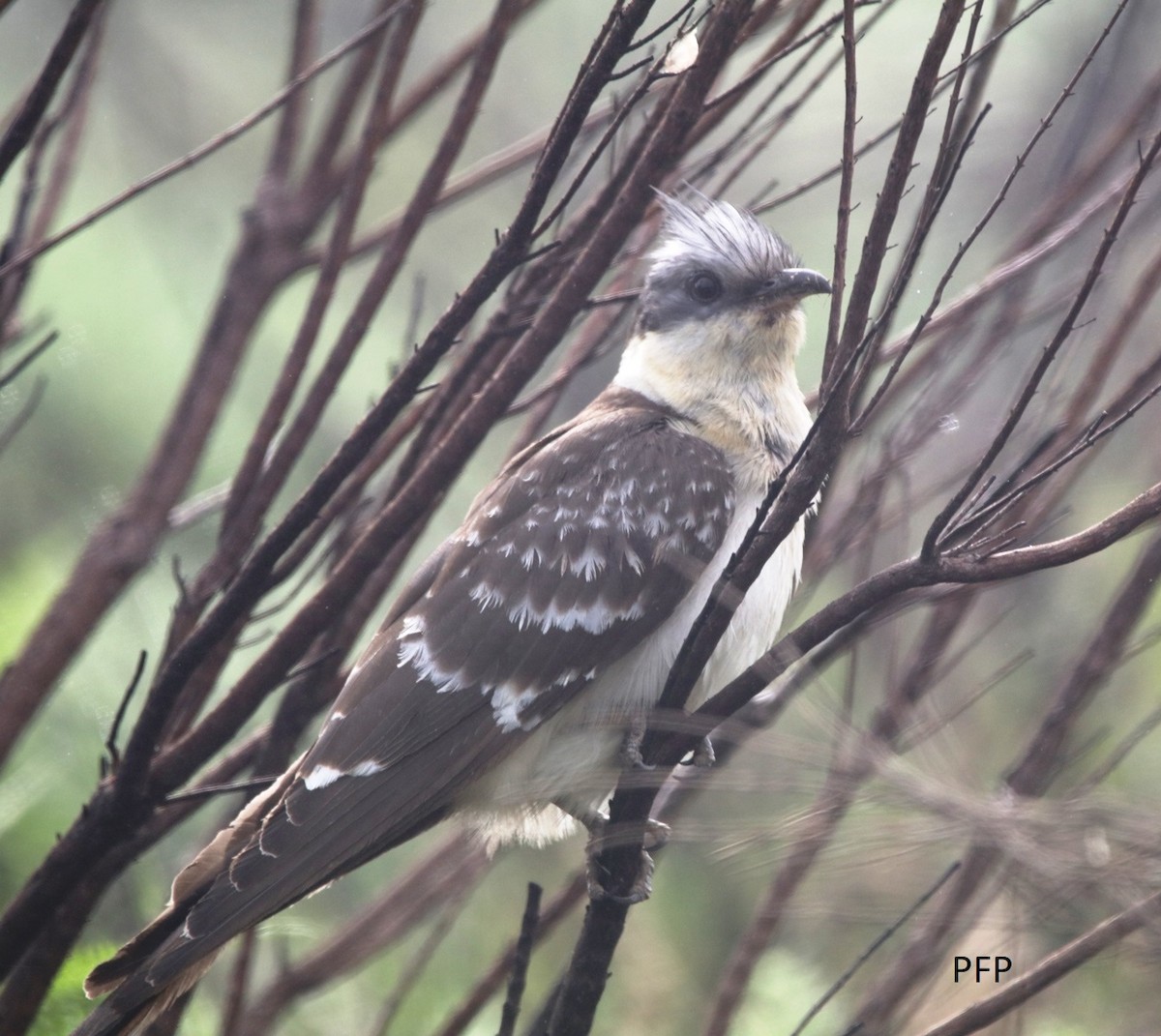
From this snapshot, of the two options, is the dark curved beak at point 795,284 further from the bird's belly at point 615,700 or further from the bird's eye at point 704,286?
the bird's belly at point 615,700

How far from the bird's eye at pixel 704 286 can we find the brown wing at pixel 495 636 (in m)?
0.52

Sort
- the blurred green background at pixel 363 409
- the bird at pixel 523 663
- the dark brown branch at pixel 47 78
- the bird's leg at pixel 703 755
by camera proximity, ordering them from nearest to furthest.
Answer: the dark brown branch at pixel 47 78 → the blurred green background at pixel 363 409 → the bird at pixel 523 663 → the bird's leg at pixel 703 755

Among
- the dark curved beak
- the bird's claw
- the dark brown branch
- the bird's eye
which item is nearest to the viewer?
the dark brown branch

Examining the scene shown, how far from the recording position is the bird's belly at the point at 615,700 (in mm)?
2877

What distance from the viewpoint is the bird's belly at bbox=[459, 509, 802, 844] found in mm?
2877

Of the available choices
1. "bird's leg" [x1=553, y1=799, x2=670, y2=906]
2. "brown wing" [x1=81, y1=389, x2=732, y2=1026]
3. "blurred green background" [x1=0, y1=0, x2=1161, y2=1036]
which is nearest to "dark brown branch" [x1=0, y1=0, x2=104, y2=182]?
"blurred green background" [x1=0, y1=0, x2=1161, y2=1036]

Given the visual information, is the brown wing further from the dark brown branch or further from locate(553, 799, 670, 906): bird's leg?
the dark brown branch

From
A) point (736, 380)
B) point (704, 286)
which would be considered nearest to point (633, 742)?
point (736, 380)

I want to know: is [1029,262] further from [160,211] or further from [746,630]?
[160,211]

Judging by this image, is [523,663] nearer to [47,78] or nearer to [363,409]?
[47,78]

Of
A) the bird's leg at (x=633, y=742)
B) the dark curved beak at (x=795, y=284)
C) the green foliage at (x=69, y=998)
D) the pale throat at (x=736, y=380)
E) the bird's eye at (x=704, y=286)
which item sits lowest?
the green foliage at (x=69, y=998)

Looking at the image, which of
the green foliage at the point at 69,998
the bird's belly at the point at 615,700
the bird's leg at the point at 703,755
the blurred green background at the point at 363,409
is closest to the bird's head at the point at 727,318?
the bird's belly at the point at 615,700

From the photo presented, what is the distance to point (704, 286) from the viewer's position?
3584 millimetres

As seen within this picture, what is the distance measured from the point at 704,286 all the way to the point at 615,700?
1219 mm
